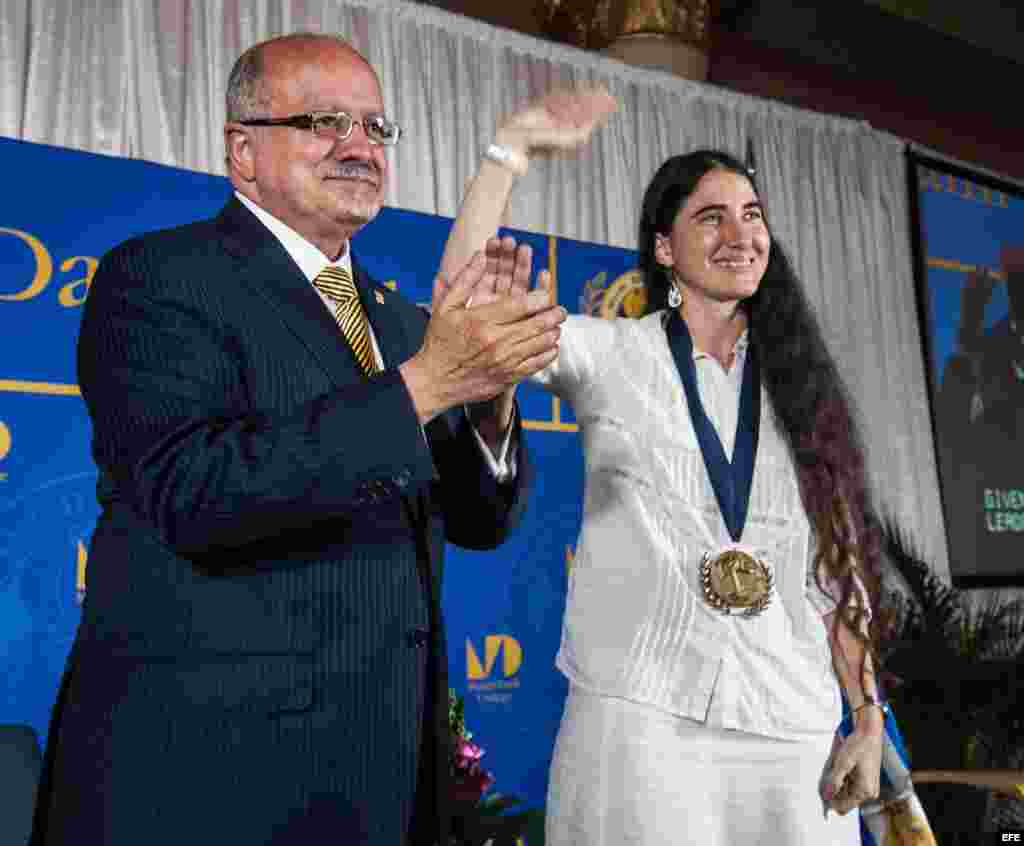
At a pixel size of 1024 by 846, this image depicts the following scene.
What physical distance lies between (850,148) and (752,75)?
2.51ft

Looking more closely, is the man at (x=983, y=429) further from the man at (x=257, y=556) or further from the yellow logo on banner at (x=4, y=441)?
the man at (x=257, y=556)

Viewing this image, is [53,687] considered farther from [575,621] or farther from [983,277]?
[983,277]

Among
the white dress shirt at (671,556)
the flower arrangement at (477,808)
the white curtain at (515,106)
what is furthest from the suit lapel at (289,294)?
the white curtain at (515,106)

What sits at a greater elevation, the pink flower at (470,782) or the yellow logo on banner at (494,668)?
the yellow logo on banner at (494,668)

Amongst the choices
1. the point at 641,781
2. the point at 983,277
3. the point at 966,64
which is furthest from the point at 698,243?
the point at 966,64

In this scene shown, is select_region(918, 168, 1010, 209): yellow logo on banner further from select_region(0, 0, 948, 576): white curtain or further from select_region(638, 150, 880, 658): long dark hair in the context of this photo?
select_region(638, 150, 880, 658): long dark hair

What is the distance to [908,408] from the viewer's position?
21.8 feet

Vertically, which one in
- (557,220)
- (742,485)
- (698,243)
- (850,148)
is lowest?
(742,485)

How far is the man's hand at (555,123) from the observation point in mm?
1785

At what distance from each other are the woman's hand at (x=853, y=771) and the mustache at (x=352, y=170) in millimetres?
1402

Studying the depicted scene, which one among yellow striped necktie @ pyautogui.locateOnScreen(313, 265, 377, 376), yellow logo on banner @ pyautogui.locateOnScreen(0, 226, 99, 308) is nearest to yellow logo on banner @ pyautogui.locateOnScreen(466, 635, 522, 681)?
yellow logo on banner @ pyautogui.locateOnScreen(0, 226, 99, 308)

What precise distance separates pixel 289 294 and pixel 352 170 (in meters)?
0.26

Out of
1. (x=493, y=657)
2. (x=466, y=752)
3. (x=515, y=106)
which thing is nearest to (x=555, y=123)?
(x=466, y=752)

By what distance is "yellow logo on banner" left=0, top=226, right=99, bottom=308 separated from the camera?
3.72m
